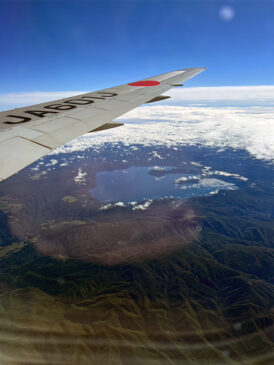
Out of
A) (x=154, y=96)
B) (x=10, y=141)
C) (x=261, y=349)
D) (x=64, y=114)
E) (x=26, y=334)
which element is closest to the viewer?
(x=10, y=141)

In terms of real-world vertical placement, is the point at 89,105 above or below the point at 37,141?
above

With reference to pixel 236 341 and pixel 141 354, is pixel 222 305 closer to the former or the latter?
pixel 236 341

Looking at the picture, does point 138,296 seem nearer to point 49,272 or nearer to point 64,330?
point 64,330

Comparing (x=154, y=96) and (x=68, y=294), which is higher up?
(x=154, y=96)

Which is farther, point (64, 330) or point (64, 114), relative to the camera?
point (64, 330)

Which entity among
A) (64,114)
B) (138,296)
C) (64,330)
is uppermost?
(64,114)

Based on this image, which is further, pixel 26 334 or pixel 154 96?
pixel 26 334

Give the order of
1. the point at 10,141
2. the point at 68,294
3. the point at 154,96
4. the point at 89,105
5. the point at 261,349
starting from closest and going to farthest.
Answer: the point at 10,141 < the point at 89,105 < the point at 154,96 < the point at 261,349 < the point at 68,294

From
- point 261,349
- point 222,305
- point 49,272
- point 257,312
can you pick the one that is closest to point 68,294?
point 49,272

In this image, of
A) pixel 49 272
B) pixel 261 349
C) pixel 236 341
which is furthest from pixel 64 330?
pixel 261 349
